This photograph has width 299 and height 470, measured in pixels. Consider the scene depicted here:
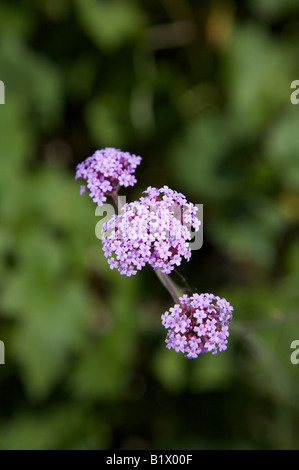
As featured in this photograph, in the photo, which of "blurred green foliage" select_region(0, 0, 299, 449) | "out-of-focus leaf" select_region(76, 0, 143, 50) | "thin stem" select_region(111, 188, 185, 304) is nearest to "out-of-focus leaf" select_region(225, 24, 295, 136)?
"blurred green foliage" select_region(0, 0, 299, 449)

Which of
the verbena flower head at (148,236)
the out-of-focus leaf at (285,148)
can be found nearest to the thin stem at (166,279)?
the verbena flower head at (148,236)

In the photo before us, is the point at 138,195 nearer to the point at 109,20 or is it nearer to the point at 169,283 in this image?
the point at 109,20

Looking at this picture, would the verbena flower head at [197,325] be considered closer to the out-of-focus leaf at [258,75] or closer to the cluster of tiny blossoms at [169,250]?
the cluster of tiny blossoms at [169,250]

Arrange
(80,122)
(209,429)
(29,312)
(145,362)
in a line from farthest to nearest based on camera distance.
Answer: (80,122) → (145,362) → (209,429) → (29,312)

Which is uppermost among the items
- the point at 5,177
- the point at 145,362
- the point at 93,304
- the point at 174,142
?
the point at 174,142

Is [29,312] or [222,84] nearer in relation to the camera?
[29,312]

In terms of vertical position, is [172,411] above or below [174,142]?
below
